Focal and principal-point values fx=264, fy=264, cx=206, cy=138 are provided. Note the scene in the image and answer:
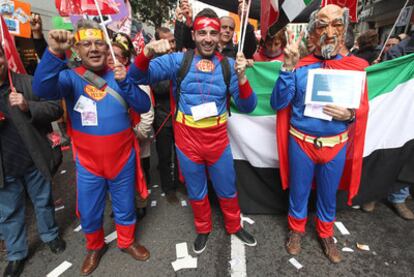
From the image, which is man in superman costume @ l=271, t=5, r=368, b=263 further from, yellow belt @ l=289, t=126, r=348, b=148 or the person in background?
the person in background

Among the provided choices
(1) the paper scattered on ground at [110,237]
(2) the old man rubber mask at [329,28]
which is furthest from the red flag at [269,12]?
(1) the paper scattered on ground at [110,237]

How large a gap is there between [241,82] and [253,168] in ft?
4.27

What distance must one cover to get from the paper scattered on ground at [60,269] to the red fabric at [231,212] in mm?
1596

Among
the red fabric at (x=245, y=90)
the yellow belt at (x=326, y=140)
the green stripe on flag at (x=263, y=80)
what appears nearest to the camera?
the red fabric at (x=245, y=90)

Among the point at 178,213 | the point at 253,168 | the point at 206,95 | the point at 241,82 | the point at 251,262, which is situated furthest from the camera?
the point at 178,213

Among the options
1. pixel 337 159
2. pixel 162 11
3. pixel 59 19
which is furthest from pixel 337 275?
pixel 162 11

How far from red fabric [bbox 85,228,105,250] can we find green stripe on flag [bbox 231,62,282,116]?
73.1 inches

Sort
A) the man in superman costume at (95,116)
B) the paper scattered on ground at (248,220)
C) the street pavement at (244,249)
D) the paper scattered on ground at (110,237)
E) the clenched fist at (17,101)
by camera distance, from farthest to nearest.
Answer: the paper scattered on ground at (248,220), the paper scattered on ground at (110,237), the street pavement at (244,249), the clenched fist at (17,101), the man in superman costume at (95,116)

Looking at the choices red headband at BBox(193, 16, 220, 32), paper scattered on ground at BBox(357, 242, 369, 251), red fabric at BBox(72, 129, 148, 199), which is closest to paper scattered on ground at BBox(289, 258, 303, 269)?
paper scattered on ground at BBox(357, 242, 369, 251)

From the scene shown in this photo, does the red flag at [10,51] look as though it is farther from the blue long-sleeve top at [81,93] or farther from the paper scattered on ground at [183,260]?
the paper scattered on ground at [183,260]

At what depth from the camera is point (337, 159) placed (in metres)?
2.35

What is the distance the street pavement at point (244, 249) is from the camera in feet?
8.02

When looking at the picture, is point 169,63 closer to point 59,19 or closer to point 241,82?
point 241,82

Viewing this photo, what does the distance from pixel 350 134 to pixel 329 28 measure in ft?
3.24
